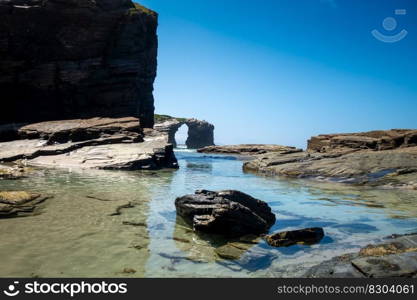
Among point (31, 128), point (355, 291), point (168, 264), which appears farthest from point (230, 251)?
point (31, 128)

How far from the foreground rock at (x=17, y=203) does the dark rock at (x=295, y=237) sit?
24.4 ft

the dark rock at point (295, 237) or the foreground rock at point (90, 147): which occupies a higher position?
the dark rock at point (295, 237)

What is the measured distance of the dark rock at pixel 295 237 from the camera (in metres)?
8.43

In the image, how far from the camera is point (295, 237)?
8719 millimetres

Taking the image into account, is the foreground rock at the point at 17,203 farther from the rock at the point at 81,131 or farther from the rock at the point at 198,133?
the rock at the point at 198,133

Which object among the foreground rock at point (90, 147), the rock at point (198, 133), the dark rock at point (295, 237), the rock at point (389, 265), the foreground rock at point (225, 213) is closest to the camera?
the rock at point (389, 265)

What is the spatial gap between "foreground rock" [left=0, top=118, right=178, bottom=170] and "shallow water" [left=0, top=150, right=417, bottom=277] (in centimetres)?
1071

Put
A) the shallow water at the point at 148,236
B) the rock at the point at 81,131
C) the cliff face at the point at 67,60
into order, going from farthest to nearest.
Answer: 1. the cliff face at the point at 67,60
2. the rock at the point at 81,131
3. the shallow water at the point at 148,236

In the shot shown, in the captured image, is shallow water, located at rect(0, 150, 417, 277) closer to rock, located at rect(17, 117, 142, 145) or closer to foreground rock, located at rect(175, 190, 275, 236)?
foreground rock, located at rect(175, 190, 275, 236)

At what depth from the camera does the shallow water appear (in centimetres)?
647

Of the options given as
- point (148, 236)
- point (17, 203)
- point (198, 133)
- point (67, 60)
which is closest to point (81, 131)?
point (17, 203)

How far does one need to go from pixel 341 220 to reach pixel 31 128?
114 feet

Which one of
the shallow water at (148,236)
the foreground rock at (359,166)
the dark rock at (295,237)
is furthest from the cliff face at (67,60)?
the dark rock at (295,237)

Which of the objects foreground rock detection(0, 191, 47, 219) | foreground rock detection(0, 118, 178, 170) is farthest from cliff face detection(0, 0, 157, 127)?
foreground rock detection(0, 191, 47, 219)
